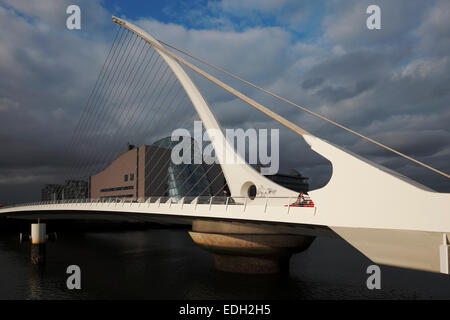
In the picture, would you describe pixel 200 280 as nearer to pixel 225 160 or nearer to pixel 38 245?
pixel 225 160

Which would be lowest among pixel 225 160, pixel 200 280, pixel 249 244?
pixel 200 280

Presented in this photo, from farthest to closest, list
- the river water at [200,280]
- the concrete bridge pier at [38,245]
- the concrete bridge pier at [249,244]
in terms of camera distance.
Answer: the concrete bridge pier at [38,245] < the concrete bridge pier at [249,244] < the river water at [200,280]

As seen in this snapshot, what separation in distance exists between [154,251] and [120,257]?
4.49 meters

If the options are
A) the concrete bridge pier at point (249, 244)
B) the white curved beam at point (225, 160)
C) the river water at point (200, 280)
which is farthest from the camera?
the concrete bridge pier at point (249, 244)

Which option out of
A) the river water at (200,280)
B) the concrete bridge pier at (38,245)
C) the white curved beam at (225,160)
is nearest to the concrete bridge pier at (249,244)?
the river water at (200,280)

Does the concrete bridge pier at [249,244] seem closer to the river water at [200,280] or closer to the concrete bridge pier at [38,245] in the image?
the river water at [200,280]

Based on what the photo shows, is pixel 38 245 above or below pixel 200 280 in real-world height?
above

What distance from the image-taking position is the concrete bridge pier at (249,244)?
20.6 m

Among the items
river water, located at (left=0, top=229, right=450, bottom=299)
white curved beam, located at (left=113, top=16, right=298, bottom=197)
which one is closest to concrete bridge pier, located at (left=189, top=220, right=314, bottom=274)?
river water, located at (left=0, top=229, right=450, bottom=299)

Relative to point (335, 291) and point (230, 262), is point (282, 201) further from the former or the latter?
point (230, 262)

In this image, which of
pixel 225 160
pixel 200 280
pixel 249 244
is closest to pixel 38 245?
pixel 200 280

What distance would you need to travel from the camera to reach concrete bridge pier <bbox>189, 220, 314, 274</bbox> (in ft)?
67.5

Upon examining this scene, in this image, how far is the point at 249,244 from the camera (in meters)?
20.7
